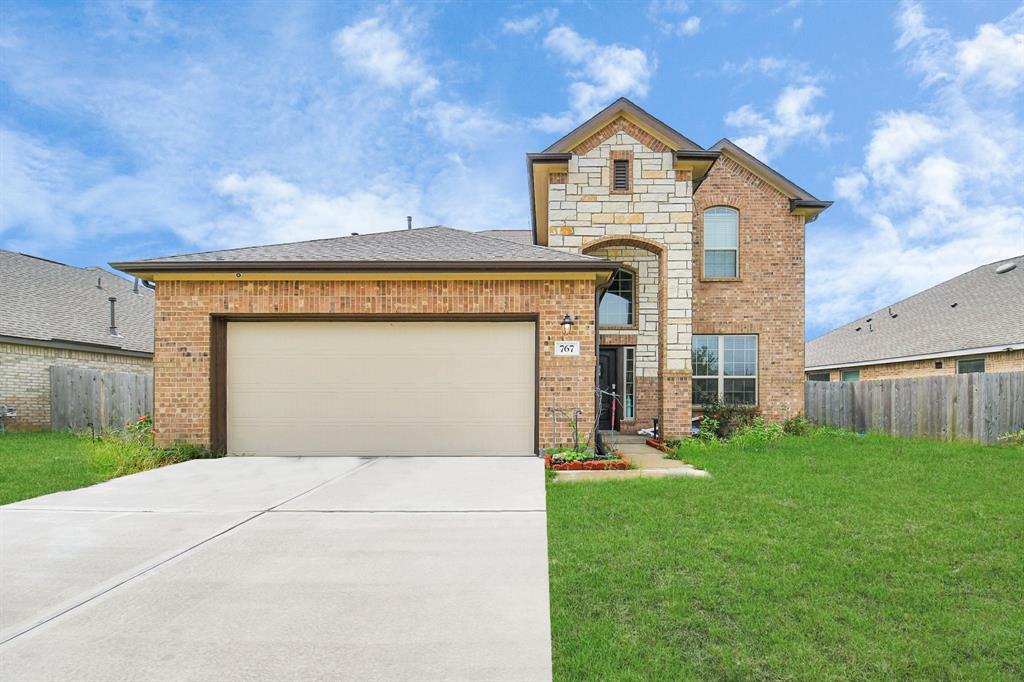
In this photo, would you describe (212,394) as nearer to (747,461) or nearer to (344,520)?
(344,520)

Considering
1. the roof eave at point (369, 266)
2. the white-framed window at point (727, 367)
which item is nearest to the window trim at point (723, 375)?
the white-framed window at point (727, 367)

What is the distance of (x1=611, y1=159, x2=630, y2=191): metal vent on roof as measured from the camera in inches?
483

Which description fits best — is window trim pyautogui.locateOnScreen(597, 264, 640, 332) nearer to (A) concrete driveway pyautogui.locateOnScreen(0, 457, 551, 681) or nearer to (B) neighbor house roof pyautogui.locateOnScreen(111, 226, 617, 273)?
(B) neighbor house roof pyautogui.locateOnScreen(111, 226, 617, 273)

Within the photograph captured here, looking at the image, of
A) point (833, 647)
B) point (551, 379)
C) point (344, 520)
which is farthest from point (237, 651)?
point (551, 379)

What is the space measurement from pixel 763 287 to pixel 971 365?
282 inches

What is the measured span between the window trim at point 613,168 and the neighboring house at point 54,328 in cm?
1622

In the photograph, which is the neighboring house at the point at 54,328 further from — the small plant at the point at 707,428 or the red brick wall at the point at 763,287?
the red brick wall at the point at 763,287

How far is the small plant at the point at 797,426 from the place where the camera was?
13.4 meters

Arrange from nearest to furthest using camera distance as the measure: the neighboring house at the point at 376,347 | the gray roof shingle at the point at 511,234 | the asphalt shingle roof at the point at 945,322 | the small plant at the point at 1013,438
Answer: the neighboring house at the point at 376,347 < the small plant at the point at 1013,438 < the asphalt shingle roof at the point at 945,322 < the gray roof shingle at the point at 511,234

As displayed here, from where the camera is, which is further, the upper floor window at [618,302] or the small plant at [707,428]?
the upper floor window at [618,302]

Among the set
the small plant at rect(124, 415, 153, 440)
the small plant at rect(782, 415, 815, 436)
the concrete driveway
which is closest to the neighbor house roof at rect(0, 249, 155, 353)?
the small plant at rect(124, 415, 153, 440)

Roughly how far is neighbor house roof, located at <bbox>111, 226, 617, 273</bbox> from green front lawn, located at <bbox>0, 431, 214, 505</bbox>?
2.91 m

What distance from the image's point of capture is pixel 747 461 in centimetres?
907

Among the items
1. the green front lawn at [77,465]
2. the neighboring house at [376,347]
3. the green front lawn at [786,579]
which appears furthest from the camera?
the neighboring house at [376,347]
